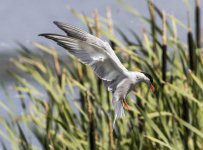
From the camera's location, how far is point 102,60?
1566mm

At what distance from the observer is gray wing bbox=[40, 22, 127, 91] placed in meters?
1.51

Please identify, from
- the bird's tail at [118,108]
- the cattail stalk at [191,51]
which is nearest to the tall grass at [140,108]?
the cattail stalk at [191,51]

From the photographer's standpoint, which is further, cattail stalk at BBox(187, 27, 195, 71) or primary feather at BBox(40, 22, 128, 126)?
cattail stalk at BBox(187, 27, 195, 71)

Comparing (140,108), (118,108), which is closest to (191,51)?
(140,108)

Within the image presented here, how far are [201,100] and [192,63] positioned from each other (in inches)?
5.8

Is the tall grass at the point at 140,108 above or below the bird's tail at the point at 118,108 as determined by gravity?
below

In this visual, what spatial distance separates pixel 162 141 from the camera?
2684 mm

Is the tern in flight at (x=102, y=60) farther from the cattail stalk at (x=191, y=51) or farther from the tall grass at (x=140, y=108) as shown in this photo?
the cattail stalk at (x=191, y=51)

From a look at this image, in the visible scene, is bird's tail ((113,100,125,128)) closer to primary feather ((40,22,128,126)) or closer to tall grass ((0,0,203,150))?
primary feather ((40,22,128,126))

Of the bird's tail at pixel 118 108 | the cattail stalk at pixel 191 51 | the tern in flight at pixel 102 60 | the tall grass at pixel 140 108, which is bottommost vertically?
the tall grass at pixel 140 108

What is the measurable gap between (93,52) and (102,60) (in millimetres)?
29

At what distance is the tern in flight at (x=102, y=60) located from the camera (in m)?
1.50

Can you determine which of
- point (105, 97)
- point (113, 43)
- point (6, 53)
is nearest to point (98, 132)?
point (105, 97)

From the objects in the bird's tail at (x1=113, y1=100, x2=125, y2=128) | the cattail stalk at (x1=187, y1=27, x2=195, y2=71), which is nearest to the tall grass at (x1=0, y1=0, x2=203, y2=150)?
the cattail stalk at (x1=187, y1=27, x2=195, y2=71)
